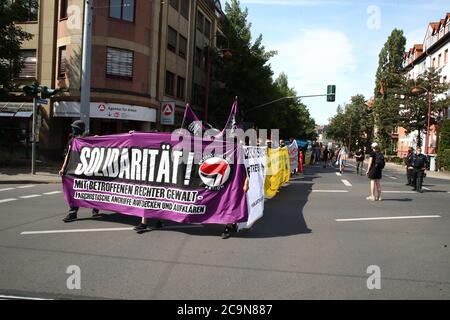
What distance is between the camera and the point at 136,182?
26.3 ft

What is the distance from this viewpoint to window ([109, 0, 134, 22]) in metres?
23.2

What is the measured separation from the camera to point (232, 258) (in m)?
6.03

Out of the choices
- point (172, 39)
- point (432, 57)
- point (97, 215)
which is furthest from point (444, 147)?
point (97, 215)

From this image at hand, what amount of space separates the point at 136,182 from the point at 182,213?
1117mm

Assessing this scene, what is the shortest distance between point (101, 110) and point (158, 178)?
629 inches

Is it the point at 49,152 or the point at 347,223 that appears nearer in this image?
the point at 347,223

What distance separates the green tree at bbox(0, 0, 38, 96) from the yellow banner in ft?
43.0

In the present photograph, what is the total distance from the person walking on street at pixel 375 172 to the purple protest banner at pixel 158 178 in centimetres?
622

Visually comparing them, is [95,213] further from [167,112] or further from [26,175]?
[167,112]

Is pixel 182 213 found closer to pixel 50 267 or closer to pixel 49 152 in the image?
pixel 50 267

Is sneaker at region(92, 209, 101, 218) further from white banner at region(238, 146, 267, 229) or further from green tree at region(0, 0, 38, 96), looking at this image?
green tree at region(0, 0, 38, 96)

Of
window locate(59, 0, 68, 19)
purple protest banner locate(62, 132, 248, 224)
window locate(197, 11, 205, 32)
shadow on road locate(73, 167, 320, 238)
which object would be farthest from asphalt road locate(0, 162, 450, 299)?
window locate(197, 11, 205, 32)

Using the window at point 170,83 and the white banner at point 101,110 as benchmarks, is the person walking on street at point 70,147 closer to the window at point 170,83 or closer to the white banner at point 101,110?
the white banner at point 101,110
